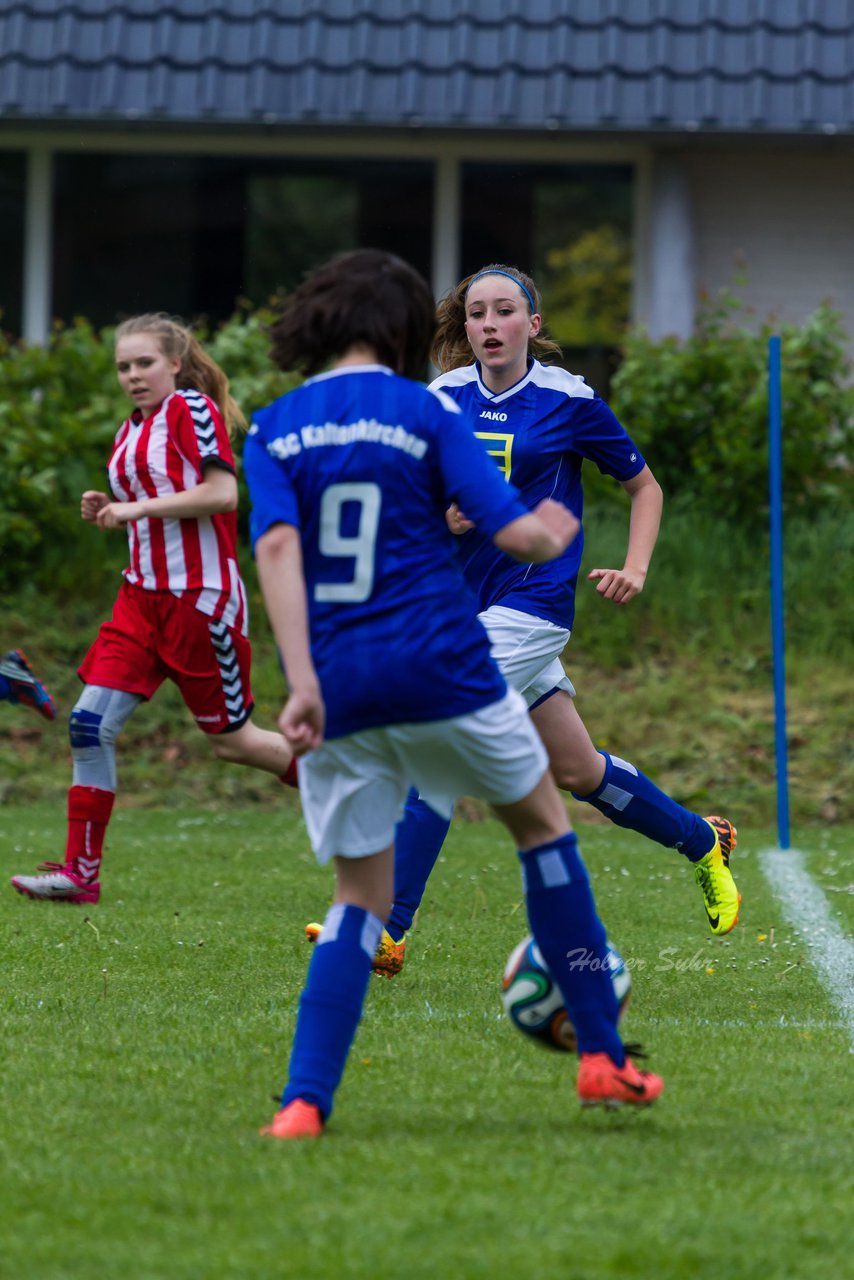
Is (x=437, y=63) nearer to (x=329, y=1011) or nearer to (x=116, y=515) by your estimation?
(x=116, y=515)

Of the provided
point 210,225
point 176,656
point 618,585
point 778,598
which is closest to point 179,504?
point 176,656

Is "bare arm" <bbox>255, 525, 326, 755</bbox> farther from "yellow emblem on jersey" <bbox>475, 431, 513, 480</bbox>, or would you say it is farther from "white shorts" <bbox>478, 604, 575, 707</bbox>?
"yellow emblem on jersey" <bbox>475, 431, 513, 480</bbox>

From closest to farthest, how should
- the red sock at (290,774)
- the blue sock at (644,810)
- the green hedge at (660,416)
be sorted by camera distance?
the blue sock at (644,810) → the red sock at (290,774) → the green hedge at (660,416)

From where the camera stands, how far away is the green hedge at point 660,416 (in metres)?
11.1

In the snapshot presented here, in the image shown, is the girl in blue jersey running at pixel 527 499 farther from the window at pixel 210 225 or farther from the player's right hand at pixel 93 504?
the window at pixel 210 225

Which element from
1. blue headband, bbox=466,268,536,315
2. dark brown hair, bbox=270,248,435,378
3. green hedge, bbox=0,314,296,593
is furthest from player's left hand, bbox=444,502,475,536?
Answer: green hedge, bbox=0,314,296,593

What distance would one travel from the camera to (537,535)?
3.38 meters

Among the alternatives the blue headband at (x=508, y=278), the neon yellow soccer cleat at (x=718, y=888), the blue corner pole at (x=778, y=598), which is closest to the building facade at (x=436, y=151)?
the blue corner pole at (x=778, y=598)

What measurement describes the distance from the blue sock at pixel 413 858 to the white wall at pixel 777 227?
851 cm

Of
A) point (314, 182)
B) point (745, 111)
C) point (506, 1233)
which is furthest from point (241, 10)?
point (506, 1233)

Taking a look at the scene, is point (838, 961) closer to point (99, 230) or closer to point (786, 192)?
point (786, 192)

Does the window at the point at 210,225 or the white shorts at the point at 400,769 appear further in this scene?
→ the window at the point at 210,225

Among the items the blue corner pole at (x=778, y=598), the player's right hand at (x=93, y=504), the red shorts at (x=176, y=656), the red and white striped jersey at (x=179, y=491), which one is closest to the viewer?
the player's right hand at (x=93, y=504)

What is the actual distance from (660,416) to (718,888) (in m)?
6.13
